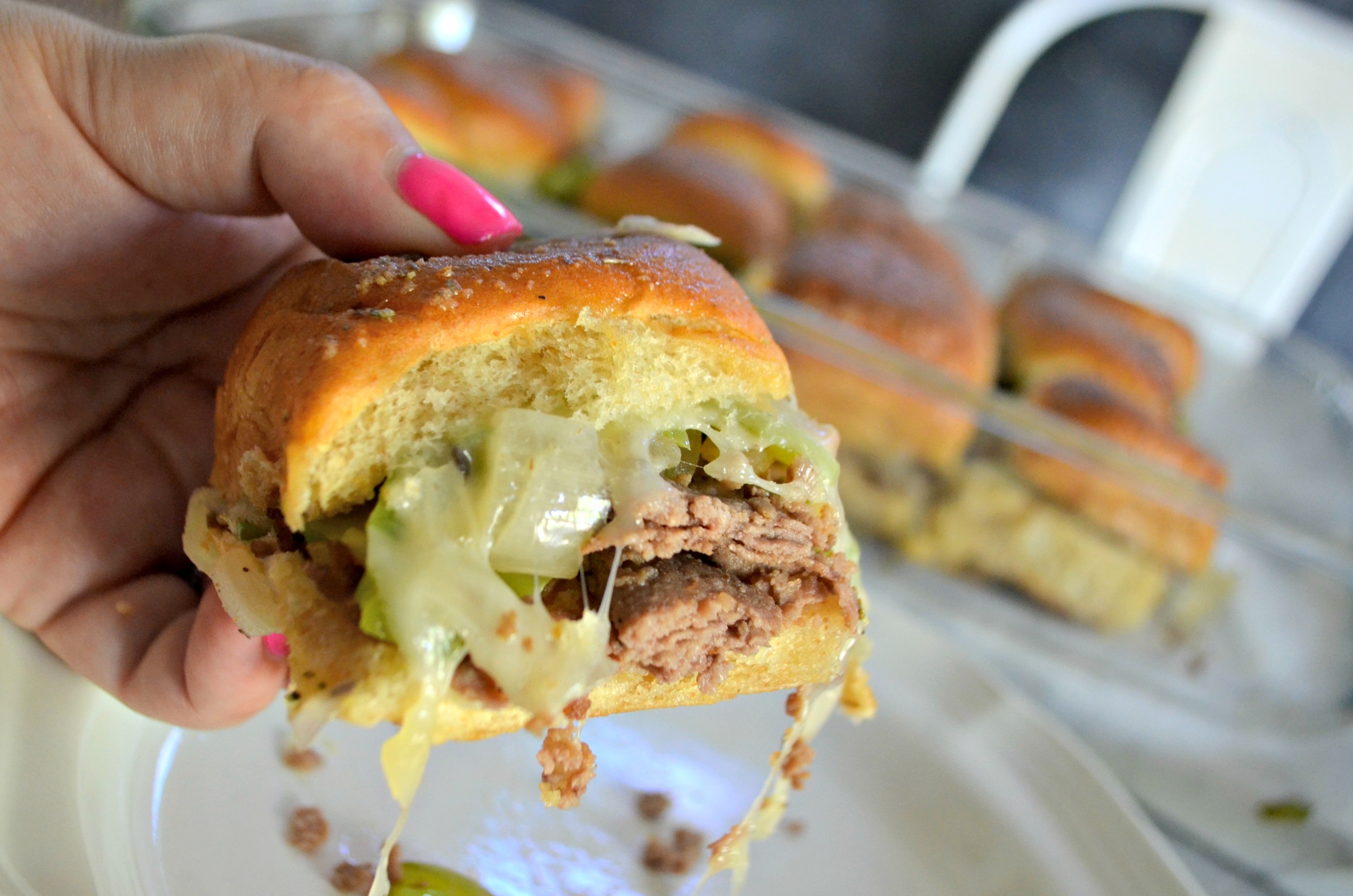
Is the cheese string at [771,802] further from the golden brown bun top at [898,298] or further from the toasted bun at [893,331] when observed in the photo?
the golden brown bun top at [898,298]

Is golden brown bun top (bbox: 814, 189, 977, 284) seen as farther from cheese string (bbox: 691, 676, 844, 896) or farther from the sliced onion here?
the sliced onion

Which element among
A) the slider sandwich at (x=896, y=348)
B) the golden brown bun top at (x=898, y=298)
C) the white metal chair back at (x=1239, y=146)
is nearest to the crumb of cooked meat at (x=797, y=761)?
the slider sandwich at (x=896, y=348)

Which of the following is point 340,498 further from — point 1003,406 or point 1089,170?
point 1089,170

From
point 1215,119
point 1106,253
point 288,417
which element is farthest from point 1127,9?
point 288,417

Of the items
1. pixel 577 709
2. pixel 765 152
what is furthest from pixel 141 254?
pixel 765 152

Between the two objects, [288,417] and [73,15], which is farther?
[73,15]

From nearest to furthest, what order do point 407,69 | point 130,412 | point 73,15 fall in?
point 73,15
point 130,412
point 407,69

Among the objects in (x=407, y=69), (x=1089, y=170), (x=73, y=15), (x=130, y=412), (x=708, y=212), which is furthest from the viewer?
(x=1089, y=170)

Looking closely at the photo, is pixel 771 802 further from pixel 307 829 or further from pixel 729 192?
pixel 729 192

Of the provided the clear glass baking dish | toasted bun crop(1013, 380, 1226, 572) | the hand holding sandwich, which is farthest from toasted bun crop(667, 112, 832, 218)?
the hand holding sandwich
